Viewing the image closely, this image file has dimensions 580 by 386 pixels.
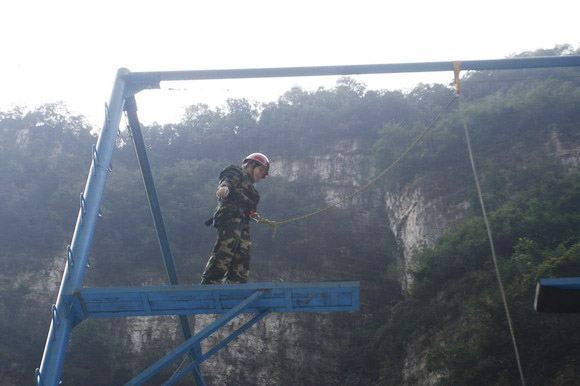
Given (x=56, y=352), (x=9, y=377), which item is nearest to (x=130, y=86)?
(x=56, y=352)

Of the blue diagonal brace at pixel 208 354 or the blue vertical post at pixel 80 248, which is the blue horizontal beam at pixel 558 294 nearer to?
the blue diagonal brace at pixel 208 354

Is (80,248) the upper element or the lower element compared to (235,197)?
lower

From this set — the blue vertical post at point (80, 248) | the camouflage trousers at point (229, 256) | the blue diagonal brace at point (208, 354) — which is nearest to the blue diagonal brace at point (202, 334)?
the blue diagonal brace at point (208, 354)

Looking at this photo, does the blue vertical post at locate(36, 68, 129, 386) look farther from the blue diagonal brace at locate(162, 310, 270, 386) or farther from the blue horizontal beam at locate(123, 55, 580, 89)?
the blue diagonal brace at locate(162, 310, 270, 386)

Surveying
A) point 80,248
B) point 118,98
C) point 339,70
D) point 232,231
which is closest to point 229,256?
point 232,231

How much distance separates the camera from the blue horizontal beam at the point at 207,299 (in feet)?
14.7

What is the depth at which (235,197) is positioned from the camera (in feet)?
19.2

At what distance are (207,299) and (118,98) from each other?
2213 mm

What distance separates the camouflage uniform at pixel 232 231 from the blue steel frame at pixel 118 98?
3.52 ft

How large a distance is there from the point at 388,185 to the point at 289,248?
170 inches

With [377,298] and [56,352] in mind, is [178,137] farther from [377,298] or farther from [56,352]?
[56,352]

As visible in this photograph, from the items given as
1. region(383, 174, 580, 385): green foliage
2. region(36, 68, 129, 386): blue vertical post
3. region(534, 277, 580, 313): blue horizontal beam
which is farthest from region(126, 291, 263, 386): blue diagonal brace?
region(383, 174, 580, 385): green foliage

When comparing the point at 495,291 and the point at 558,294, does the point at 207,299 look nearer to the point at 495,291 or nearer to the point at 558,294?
the point at 558,294

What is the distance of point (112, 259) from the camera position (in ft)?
68.2
